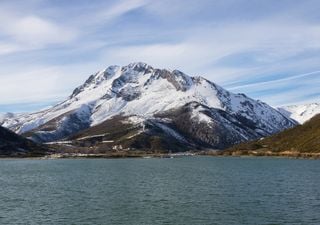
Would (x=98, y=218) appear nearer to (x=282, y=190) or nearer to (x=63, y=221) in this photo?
(x=63, y=221)

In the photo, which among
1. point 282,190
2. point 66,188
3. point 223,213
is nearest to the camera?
point 223,213

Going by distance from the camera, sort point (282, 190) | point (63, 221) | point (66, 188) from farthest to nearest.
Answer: point (66, 188) → point (282, 190) → point (63, 221)

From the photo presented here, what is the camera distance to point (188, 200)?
97.8 m

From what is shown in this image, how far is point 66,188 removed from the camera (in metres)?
126

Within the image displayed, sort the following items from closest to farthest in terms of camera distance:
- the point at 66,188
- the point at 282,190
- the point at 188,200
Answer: the point at 188,200 → the point at 282,190 → the point at 66,188

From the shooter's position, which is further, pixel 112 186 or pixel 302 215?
pixel 112 186

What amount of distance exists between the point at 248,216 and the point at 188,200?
71.1 feet

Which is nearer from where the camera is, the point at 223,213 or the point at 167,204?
the point at 223,213

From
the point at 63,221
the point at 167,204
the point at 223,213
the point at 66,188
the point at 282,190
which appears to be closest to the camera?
the point at 63,221

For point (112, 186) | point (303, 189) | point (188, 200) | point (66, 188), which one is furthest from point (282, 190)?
point (66, 188)

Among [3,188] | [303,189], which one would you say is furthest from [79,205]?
[303,189]

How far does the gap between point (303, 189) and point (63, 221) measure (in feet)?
199

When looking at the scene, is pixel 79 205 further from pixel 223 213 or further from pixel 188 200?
pixel 223 213

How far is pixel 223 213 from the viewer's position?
81.2 m
